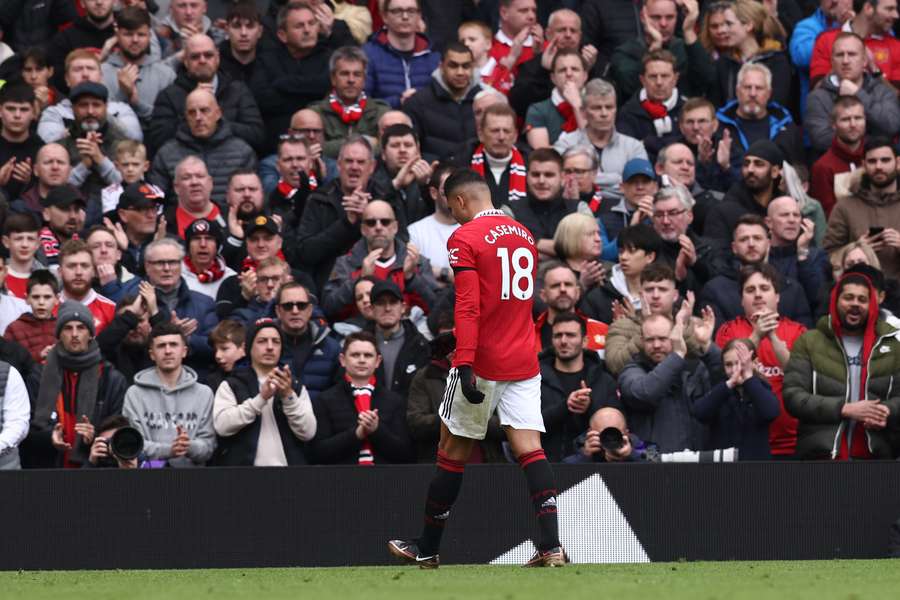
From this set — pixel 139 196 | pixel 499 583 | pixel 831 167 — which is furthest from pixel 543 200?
pixel 499 583

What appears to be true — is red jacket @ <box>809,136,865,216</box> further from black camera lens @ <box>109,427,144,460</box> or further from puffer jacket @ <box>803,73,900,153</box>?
black camera lens @ <box>109,427,144,460</box>

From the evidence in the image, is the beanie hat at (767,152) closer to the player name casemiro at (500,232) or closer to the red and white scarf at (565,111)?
the red and white scarf at (565,111)

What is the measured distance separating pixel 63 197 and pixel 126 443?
3.06m

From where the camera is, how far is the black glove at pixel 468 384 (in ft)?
30.5

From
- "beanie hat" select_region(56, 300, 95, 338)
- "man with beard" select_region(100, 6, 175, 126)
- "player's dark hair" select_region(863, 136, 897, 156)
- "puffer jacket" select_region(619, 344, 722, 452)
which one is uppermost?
"man with beard" select_region(100, 6, 175, 126)

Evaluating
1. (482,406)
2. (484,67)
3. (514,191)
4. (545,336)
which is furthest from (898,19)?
(482,406)

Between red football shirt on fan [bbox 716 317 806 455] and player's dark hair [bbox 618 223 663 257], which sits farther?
player's dark hair [bbox 618 223 663 257]

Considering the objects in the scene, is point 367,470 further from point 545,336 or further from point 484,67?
point 484,67

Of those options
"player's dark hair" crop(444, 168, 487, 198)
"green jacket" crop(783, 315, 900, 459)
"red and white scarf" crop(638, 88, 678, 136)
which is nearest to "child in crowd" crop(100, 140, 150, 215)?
"red and white scarf" crop(638, 88, 678, 136)

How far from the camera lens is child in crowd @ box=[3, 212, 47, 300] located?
44.8 feet

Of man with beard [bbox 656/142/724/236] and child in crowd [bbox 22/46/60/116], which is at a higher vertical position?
child in crowd [bbox 22/46/60/116]

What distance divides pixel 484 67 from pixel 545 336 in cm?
462

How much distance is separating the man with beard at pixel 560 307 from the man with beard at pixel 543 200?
3.41ft

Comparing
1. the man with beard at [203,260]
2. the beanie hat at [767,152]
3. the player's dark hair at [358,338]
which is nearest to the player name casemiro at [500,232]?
the player's dark hair at [358,338]
